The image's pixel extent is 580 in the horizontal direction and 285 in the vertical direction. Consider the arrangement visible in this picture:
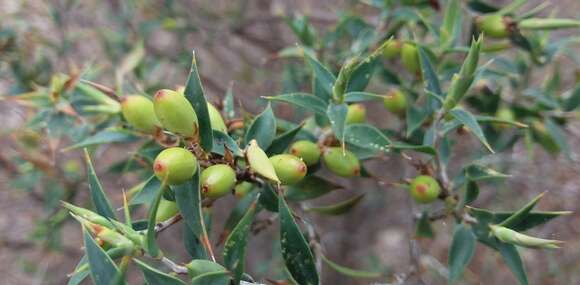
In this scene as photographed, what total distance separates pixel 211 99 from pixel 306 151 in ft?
4.79

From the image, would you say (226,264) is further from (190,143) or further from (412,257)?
(412,257)

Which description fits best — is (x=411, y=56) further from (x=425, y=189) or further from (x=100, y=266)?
(x=100, y=266)

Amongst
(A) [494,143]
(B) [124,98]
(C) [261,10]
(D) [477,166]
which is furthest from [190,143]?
(C) [261,10]

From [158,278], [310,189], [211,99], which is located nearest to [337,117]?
[310,189]

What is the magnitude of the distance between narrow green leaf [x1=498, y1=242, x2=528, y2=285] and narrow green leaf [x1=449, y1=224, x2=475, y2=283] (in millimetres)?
77

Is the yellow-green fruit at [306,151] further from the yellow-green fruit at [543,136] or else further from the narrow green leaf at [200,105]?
the yellow-green fruit at [543,136]

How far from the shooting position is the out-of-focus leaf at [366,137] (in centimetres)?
94

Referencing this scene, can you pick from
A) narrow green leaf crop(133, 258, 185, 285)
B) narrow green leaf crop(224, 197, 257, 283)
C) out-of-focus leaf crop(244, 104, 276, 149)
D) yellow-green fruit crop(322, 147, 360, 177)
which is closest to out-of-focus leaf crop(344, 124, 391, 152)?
yellow-green fruit crop(322, 147, 360, 177)

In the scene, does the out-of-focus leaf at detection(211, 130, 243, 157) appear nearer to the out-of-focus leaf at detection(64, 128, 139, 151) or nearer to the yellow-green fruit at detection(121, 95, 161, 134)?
the yellow-green fruit at detection(121, 95, 161, 134)

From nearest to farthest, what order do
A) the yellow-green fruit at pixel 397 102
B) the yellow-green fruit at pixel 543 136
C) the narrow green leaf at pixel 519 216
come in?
1. the narrow green leaf at pixel 519 216
2. the yellow-green fruit at pixel 397 102
3. the yellow-green fruit at pixel 543 136

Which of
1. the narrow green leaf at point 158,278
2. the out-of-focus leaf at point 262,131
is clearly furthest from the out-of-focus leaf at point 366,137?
the narrow green leaf at point 158,278

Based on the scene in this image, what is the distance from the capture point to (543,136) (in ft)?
4.36

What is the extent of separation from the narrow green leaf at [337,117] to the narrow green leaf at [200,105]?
212 mm

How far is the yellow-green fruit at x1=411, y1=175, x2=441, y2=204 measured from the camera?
0.97 metres
